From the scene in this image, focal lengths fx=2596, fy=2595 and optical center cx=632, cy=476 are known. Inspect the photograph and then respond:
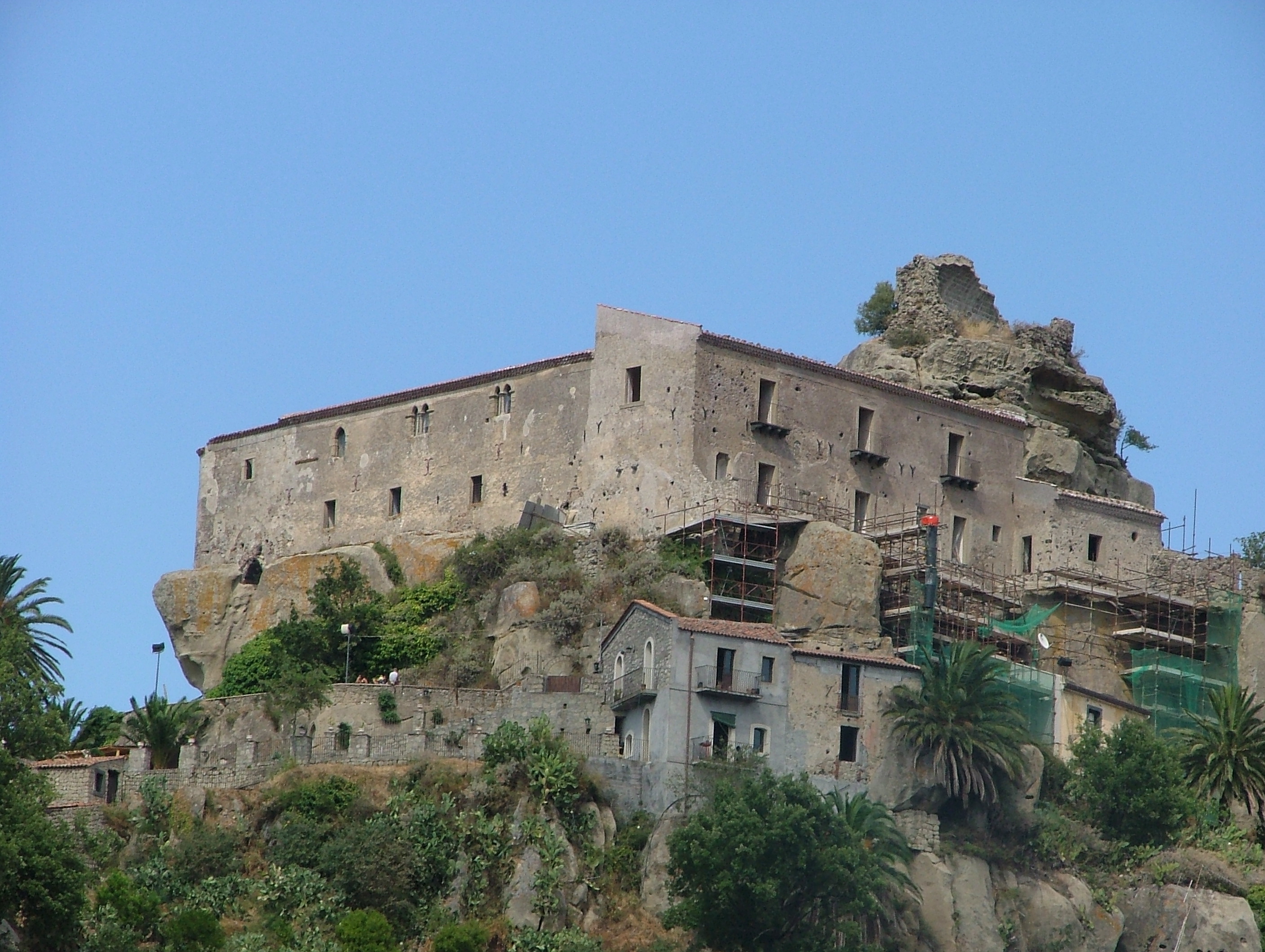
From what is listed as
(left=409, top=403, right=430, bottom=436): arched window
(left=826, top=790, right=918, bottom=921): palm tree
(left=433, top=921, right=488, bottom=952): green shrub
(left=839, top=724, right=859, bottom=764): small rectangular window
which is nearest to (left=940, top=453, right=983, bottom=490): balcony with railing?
(left=839, top=724, right=859, bottom=764): small rectangular window

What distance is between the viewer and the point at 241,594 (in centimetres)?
7925

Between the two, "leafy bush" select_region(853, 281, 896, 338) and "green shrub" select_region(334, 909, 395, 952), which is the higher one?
"leafy bush" select_region(853, 281, 896, 338)

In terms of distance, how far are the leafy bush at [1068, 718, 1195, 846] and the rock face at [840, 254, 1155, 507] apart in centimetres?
1453

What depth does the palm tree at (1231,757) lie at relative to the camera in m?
66.8

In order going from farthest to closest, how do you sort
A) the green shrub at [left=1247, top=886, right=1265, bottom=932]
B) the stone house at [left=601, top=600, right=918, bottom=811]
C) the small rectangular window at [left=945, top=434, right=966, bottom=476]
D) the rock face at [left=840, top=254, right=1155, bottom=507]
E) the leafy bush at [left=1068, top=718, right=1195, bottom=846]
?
the rock face at [left=840, top=254, right=1155, bottom=507], the small rectangular window at [left=945, top=434, right=966, bottom=476], the leafy bush at [left=1068, top=718, right=1195, bottom=846], the green shrub at [left=1247, top=886, right=1265, bottom=932], the stone house at [left=601, top=600, right=918, bottom=811]

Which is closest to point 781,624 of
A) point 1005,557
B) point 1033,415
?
point 1005,557

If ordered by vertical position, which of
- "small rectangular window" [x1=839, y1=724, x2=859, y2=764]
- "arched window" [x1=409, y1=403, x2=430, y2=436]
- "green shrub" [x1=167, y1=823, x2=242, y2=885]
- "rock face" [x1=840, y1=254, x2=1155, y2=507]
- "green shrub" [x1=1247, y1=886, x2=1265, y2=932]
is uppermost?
"rock face" [x1=840, y1=254, x2=1155, y2=507]

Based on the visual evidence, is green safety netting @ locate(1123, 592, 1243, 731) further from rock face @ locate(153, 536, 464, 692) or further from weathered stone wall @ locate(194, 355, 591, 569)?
rock face @ locate(153, 536, 464, 692)

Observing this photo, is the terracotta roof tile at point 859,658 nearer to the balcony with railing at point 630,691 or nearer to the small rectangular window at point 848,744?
the small rectangular window at point 848,744

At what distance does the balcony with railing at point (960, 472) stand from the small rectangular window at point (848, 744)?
14686 mm

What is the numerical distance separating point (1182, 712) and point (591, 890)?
21.7m

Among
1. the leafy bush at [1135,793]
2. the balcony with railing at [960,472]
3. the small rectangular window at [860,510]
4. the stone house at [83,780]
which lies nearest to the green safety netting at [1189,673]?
the leafy bush at [1135,793]

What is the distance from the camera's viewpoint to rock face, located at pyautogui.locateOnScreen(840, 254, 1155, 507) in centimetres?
7981

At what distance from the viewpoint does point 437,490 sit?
77.3 meters
